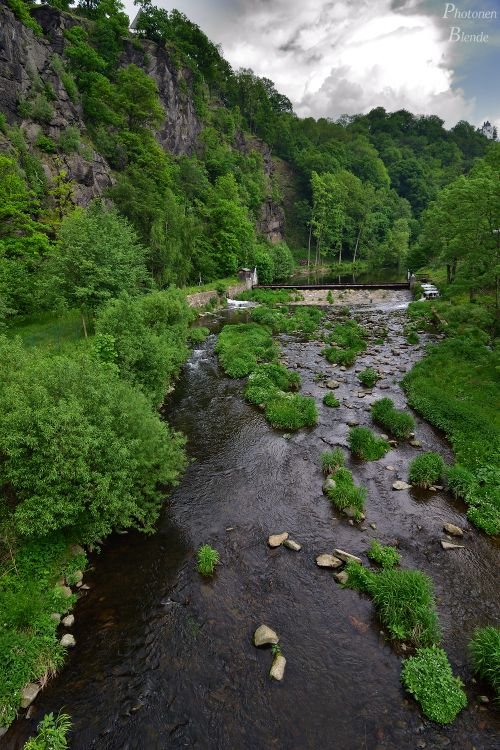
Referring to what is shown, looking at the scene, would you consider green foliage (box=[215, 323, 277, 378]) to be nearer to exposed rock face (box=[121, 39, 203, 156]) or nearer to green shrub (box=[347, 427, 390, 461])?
green shrub (box=[347, 427, 390, 461])

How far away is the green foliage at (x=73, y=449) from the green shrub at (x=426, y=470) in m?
10.1

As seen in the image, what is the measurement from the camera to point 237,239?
69375mm

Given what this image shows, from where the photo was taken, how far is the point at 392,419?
19.7 metres

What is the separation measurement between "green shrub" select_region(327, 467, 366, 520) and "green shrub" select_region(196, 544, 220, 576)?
16.9 ft

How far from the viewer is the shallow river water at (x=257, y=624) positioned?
7910 millimetres

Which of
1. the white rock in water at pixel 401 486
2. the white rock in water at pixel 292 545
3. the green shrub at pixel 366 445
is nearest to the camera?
the white rock in water at pixel 292 545

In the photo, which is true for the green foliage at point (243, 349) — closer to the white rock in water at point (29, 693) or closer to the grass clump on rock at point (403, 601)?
the grass clump on rock at point (403, 601)

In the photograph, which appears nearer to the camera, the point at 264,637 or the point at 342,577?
the point at 264,637

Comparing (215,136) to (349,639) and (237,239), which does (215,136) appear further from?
(349,639)

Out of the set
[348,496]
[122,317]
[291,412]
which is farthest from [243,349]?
[348,496]

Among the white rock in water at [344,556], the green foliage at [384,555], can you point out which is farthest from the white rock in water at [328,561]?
the green foliage at [384,555]

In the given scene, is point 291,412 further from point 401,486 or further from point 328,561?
point 328,561

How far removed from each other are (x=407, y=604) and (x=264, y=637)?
3966 mm

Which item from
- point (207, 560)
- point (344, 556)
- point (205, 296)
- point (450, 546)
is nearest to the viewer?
point (207, 560)
